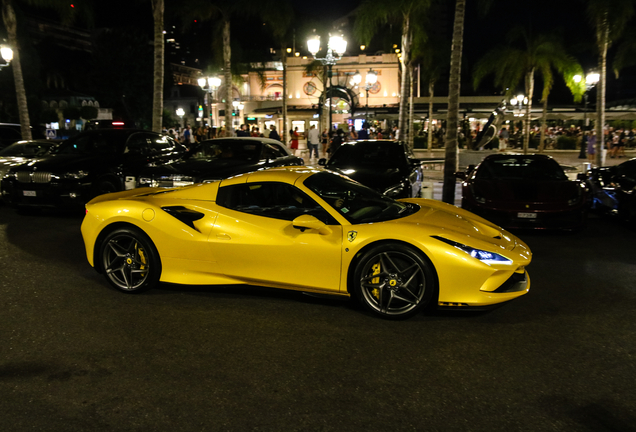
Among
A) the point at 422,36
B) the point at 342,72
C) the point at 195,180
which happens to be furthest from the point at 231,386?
the point at 342,72

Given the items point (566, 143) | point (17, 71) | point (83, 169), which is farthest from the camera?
point (566, 143)

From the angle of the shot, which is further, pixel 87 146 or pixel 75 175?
pixel 87 146

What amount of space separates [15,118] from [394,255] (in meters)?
47.2

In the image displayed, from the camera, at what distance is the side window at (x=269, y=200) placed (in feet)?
16.7

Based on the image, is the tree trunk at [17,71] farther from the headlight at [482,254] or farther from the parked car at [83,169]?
the headlight at [482,254]

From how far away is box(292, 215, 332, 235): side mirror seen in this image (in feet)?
15.6

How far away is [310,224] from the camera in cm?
475

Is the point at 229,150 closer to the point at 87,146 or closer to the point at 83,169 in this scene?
the point at 83,169

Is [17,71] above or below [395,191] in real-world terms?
above

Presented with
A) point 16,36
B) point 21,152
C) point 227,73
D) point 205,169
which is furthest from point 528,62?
point 21,152

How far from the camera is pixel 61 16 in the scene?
21031 mm

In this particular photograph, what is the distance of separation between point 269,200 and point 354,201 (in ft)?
2.93

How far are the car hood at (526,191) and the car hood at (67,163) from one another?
7.43m

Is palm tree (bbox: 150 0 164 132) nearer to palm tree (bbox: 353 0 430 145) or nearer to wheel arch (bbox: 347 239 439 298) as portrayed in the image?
palm tree (bbox: 353 0 430 145)
